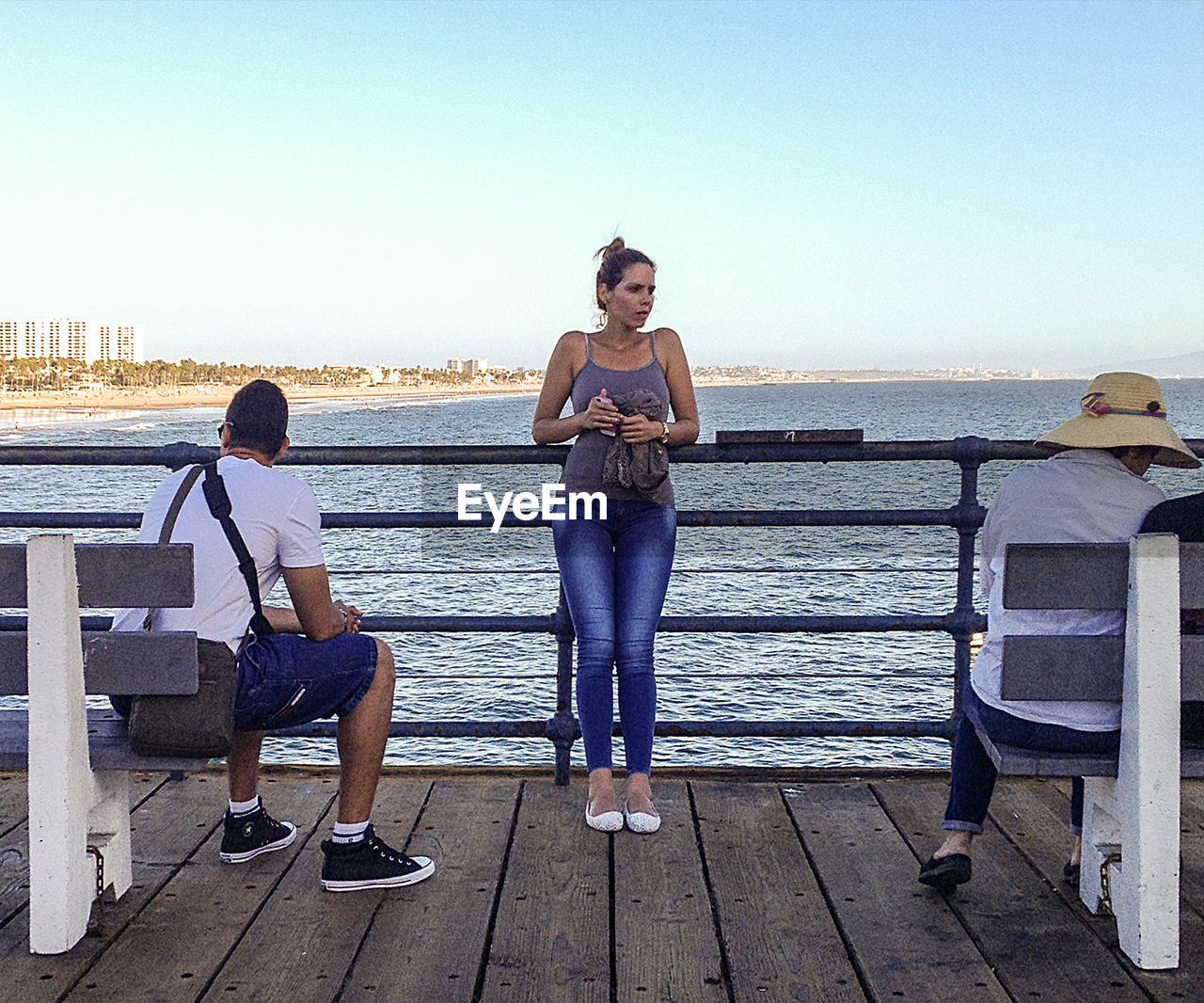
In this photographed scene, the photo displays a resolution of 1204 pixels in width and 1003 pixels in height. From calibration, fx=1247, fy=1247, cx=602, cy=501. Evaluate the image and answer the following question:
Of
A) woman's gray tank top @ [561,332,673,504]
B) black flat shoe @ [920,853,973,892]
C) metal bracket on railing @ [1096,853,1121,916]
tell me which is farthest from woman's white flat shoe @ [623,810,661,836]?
metal bracket on railing @ [1096,853,1121,916]

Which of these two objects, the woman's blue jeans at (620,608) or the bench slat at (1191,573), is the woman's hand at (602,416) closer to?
the woman's blue jeans at (620,608)

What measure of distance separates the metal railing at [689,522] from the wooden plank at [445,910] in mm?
251

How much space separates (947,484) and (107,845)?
2165 inches

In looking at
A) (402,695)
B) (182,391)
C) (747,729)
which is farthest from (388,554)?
(182,391)

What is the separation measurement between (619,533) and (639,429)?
1.12 ft

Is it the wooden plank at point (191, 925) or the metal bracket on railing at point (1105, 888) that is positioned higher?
the metal bracket on railing at point (1105, 888)

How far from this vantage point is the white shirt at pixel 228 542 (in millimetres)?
2936

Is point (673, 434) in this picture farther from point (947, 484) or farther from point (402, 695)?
point (947, 484)

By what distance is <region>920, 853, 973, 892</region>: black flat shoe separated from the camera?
10.3 feet

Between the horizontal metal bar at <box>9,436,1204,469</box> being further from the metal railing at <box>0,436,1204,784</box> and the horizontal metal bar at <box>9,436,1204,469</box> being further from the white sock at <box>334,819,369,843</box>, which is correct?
the white sock at <box>334,819,369,843</box>

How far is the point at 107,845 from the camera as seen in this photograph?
9.98 feet

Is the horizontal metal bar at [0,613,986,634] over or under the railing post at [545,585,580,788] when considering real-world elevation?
over

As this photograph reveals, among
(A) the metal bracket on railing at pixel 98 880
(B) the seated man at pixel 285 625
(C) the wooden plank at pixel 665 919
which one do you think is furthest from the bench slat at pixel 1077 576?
(A) the metal bracket on railing at pixel 98 880

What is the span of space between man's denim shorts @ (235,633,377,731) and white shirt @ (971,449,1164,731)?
1.58 m
